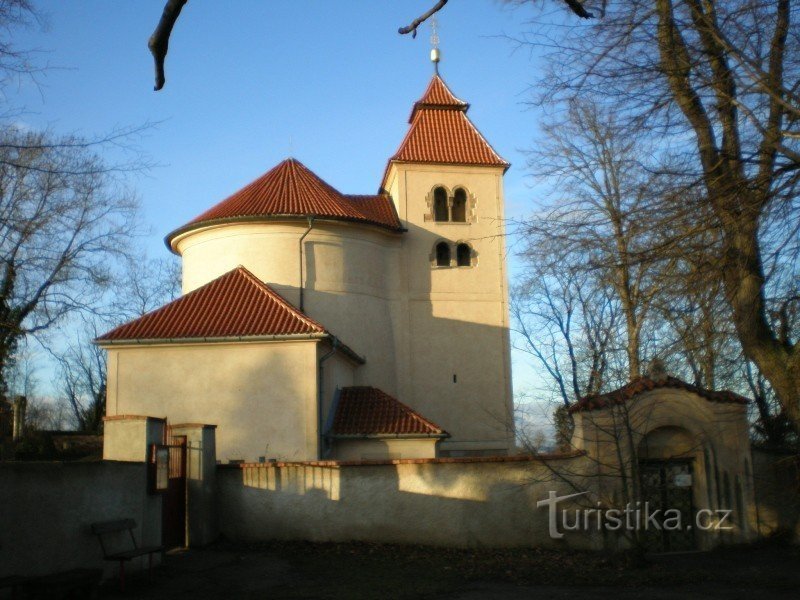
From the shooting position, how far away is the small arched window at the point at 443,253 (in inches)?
1188

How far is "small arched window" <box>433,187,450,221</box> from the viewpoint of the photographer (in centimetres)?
3077

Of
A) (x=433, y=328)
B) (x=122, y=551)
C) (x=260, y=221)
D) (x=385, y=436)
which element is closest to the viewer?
(x=122, y=551)

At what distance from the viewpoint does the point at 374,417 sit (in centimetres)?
2309

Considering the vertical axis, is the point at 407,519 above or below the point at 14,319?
below

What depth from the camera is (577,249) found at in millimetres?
11070

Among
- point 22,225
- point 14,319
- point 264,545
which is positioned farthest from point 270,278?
point 22,225

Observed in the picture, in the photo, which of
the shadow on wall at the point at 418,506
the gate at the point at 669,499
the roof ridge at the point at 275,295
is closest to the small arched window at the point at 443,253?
the roof ridge at the point at 275,295

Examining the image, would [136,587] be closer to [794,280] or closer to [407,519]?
[407,519]

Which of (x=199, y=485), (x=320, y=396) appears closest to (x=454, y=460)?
(x=199, y=485)

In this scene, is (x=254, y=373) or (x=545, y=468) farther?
(x=254, y=373)

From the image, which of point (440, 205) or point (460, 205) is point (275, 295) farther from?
point (460, 205)

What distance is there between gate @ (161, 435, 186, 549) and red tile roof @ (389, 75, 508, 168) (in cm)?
1669

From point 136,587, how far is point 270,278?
15.0 meters

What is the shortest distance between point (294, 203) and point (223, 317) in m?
5.83
